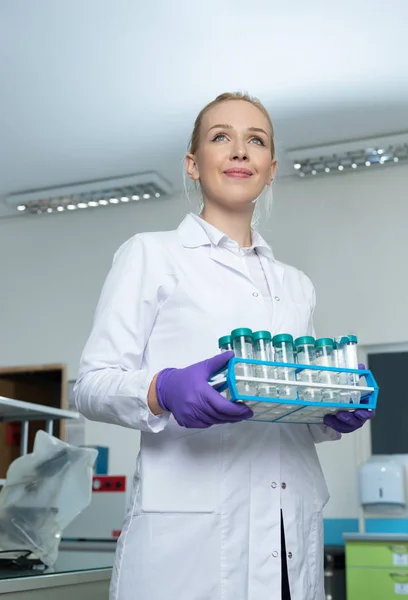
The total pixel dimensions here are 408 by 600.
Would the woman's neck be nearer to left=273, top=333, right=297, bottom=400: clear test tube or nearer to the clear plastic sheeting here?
left=273, top=333, right=297, bottom=400: clear test tube

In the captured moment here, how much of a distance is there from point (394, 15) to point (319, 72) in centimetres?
56

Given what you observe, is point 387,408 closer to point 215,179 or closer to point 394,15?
point 394,15

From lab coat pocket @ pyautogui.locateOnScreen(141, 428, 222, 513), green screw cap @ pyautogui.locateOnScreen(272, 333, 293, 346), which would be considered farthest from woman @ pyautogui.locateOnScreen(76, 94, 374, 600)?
green screw cap @ pyautogui.locateOnScreen(272, 333, 293, 346)

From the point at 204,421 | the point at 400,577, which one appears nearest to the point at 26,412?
the point at 204,421

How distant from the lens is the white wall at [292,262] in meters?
4.68

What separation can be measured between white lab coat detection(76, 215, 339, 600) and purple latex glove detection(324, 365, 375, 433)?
94 millimetres

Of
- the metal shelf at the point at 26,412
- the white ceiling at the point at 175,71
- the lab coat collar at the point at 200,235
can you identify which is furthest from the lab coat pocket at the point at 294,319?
the white ceiling at the point at 175,71

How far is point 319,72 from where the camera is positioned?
3.96m

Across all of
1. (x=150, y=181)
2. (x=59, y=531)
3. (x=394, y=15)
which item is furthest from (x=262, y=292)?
(x=150, y=181)

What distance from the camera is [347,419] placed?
118 centimetres

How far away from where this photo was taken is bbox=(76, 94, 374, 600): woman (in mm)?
1122

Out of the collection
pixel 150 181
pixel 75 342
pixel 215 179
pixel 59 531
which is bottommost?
pixel 59 531

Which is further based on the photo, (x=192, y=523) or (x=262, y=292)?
(x=262, y=292)

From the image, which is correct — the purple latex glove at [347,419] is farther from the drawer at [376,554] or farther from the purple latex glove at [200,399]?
the drawer at [376,554]
